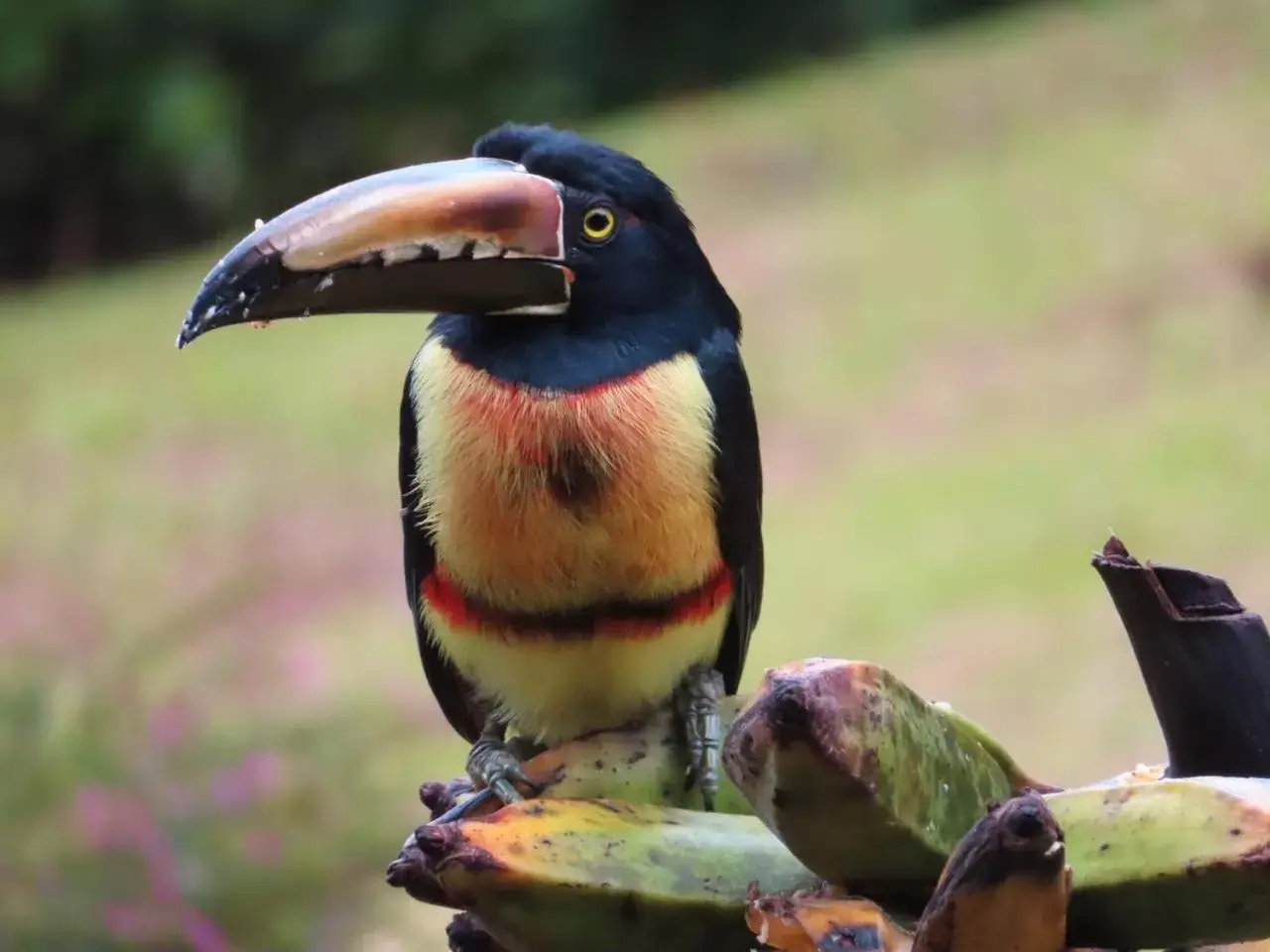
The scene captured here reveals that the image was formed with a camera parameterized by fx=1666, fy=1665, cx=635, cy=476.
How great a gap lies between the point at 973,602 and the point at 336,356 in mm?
2036

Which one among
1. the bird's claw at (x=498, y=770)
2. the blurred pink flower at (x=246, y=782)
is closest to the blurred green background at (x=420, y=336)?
the blurred pink flower at (x=246, y=782)

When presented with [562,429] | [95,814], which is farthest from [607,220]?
[95,814]

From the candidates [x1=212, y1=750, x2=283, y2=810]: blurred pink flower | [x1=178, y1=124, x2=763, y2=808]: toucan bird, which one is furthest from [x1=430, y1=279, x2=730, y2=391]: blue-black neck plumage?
[x1=212, y1=750, x2=283, y2=810]: blurred pink flower

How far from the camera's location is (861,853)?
0.60 metres

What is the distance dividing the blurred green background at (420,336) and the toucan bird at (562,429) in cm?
94

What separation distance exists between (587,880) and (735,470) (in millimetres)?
408

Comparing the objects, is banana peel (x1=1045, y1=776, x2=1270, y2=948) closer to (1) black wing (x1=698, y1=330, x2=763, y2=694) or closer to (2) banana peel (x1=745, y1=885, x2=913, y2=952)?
(2) banana peel (x1=745, y1=885, x2=913, y2=952)

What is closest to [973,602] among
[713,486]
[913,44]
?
[713,486]

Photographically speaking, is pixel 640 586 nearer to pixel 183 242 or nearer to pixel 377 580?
pixel 377 580

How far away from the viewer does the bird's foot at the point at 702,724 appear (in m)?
0.83

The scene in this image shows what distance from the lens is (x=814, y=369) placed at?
12.6 feet

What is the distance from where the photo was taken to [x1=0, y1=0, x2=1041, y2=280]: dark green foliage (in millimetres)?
6480

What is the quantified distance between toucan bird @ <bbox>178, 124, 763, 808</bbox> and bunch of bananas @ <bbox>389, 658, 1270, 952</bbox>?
0.18 meters

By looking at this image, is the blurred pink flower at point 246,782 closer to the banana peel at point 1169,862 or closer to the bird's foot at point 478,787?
the bird's foot at point 478,787
